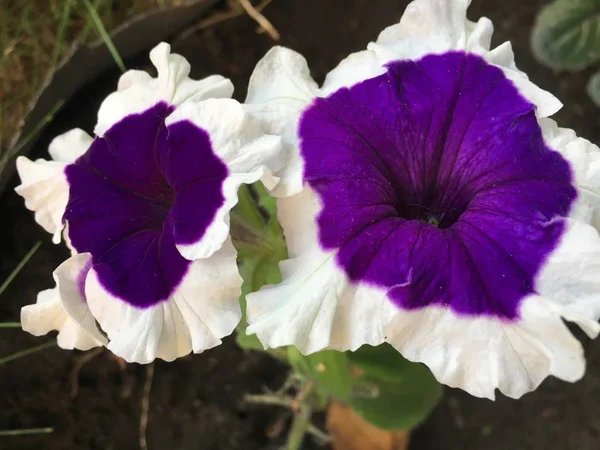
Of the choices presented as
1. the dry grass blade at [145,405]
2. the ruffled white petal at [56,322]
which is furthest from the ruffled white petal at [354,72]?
the dry grass blade at [145,405]

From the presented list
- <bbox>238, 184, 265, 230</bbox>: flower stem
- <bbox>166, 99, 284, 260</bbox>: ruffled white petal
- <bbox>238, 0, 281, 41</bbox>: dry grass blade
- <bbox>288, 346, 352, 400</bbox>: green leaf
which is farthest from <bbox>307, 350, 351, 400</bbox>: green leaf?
<bbox>238, 0, 281, 41</bbox>: dry grass blade

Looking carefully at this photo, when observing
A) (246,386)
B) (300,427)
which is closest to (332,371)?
(300,427)

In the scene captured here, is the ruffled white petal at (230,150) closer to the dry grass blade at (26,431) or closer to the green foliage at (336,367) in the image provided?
the green foliage at (336,367)

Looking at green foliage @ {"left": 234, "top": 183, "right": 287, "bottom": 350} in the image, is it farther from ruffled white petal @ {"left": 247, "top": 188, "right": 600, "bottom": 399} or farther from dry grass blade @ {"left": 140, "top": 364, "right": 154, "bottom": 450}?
dry grass blade @ {"left": 140, "top": 364, "right": 154, "bottom": 450}

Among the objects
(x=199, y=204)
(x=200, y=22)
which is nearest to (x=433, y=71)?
(x=199, y=204)

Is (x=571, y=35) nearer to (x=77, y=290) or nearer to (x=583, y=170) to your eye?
(x=583, y=170)
